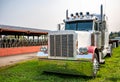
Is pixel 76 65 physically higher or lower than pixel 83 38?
lower

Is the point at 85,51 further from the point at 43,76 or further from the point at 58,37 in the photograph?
the point at 43,76

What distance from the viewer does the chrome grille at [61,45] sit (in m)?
9.05

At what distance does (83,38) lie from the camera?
10094 mm

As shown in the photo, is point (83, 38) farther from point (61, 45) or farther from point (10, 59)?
point (10, 59)

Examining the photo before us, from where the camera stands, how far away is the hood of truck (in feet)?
31.7

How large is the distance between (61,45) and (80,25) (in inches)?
117

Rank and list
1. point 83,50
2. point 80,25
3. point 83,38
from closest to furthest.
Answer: point 83,50 → point 83,38 → point 80,25

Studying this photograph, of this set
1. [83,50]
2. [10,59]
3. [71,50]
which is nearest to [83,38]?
[83,50]

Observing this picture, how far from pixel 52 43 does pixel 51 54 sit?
503mm

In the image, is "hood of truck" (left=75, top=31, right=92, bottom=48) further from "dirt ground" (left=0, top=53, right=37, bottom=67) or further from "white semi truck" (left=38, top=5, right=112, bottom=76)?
"dirt ground" (left=0, top=53, right=37, bottom=67)

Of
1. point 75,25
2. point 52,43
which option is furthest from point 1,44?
point 52,43

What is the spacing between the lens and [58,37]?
30.8ft

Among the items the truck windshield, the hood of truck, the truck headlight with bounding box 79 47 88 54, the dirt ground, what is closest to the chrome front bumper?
the truck headlight with bounding box 79 47 88 54

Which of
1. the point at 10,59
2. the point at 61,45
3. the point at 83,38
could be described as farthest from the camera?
the point at 10,59
